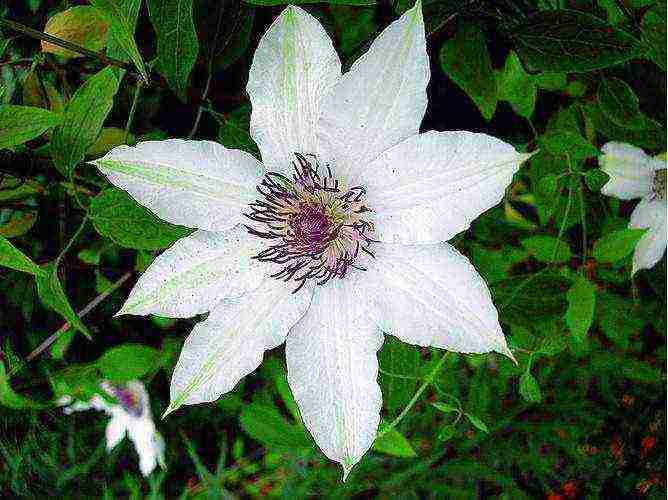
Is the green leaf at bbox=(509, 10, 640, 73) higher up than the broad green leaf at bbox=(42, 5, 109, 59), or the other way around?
the broad green leaf at bbox=(42, 5, 109, 59)

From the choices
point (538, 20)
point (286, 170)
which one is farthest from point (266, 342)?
point (538, 20)

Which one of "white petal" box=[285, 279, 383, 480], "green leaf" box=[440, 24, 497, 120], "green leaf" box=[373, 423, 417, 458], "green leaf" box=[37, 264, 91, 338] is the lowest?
"green leaf" box=[373, 423, 417, 458]

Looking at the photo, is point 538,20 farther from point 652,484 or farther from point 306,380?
point 652,484

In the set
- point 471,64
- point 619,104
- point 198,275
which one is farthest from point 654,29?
point 198,275

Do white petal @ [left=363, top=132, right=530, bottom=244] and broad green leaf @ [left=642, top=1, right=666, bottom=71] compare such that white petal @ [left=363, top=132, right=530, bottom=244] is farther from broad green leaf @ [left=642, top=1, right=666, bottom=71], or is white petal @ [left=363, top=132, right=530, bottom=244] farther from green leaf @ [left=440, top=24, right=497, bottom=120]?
broad green leaf @ [left=642, top=1, right=666, bottom=71]

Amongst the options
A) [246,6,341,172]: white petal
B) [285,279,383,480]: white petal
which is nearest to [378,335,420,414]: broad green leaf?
[285,279,383,480]: white petal

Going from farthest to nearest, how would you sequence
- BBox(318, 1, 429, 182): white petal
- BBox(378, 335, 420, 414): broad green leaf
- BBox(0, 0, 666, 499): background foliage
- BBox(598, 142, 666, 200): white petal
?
BBox(598, 142, 666, 200): white petal
BBox(378, 335, 420, 414): broad green leaf
BBox(0, 0, 666, 499): background foliage
BBox(318, 1, 429, 182): white petal

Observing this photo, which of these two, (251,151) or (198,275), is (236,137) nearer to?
(251,151)
